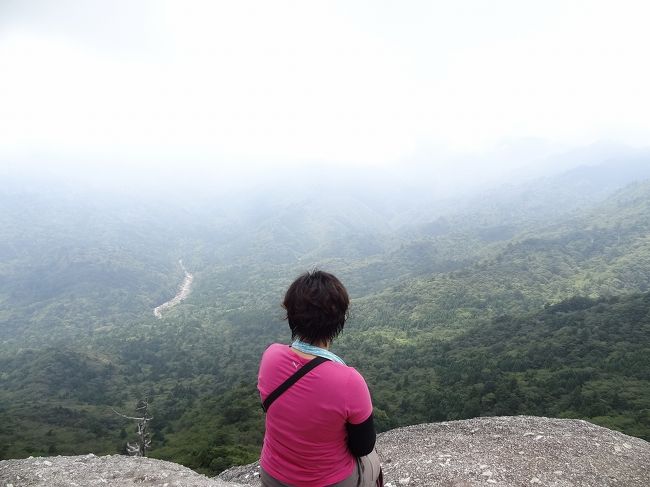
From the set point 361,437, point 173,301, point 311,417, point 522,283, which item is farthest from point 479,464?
point 173,301

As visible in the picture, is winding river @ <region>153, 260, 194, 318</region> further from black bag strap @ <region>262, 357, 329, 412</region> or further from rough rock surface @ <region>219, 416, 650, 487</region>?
black bag strap @ <region>262, 357, 329, 412</region>

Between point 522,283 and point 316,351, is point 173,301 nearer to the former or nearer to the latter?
point 522,283

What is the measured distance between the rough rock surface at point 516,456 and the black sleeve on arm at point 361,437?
27.1 feet

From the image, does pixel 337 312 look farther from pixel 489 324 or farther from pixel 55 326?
pixel 55 326

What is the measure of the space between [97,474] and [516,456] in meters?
11.2

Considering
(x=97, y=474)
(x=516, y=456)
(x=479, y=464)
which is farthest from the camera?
(x=97, y=474)

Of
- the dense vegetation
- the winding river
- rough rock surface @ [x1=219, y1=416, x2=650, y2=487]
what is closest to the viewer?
rough rock surface @ [x1=219, y1=416, x2=650, y2=487]

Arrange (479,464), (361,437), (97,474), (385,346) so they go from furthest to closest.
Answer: (385,346) → (97,474) → (479,464) → (361,437)

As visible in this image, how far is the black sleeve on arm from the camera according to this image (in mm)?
3020

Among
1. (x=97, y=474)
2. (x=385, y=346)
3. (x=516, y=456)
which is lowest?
(x=385, y=346)

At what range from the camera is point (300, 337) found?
3.25 metres

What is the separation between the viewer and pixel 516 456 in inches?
433

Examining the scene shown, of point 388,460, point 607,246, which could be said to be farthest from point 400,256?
point 388,460

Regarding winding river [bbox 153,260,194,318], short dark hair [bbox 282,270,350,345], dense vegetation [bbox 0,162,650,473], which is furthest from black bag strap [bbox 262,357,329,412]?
winding river [bbox 153,260,194,318]
